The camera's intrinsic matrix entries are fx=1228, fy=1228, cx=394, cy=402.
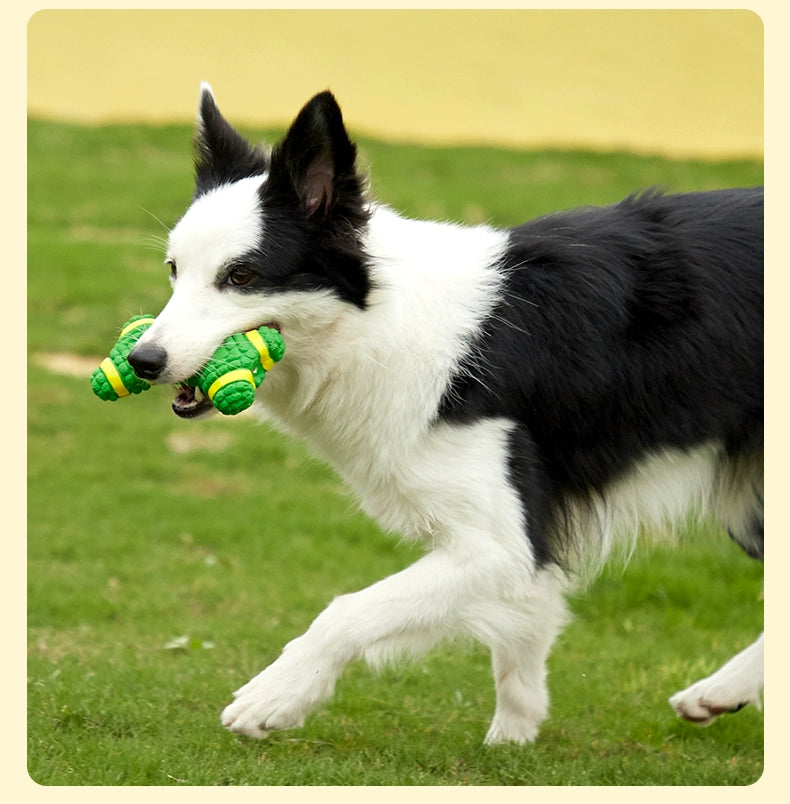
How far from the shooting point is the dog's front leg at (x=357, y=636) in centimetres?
484

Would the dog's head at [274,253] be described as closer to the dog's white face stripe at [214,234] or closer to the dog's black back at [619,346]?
the dog's white face stripe at [214,234]

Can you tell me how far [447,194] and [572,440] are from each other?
13594 mm

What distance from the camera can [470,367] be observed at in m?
5.11

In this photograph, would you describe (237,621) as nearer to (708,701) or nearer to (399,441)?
(399,441)

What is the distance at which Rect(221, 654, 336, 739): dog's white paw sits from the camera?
4.84 metres

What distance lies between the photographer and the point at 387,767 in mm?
5242

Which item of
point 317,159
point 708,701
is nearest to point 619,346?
point 317,159

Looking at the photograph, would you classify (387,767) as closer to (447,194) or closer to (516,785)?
(516,785)

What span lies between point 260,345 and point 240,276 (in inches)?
11.3

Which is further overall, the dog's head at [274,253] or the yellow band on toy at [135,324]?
the yellow band on toy at [135,324]

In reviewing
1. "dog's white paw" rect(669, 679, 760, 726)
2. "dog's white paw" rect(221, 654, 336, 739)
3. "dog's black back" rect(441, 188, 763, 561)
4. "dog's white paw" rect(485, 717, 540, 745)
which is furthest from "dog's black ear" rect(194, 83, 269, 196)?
"dog's white paw" rect(669, 679, 760, 726)

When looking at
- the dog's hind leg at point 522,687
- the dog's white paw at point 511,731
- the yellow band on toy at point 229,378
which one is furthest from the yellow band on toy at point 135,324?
the dog's white paw at point 511,731

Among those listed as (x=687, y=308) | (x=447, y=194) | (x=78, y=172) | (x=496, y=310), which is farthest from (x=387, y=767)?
(x=78, y=172)

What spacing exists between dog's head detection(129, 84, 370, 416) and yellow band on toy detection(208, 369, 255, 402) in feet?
0.35
